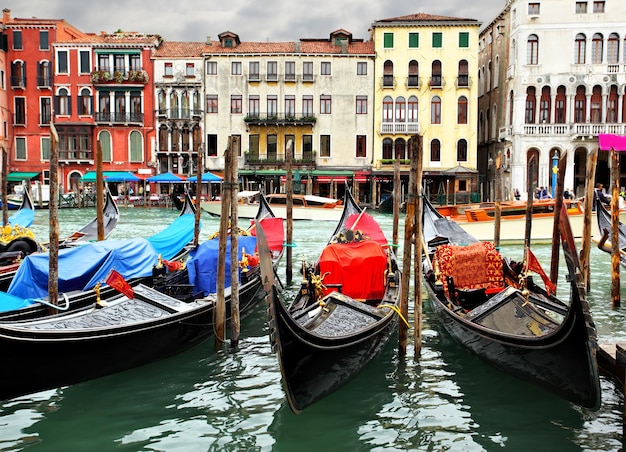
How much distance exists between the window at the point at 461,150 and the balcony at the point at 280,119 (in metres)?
5.66

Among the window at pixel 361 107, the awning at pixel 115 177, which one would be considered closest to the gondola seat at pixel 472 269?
the window at pixel 361 107

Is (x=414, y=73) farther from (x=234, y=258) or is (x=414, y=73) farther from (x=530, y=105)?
(x=234, y=258)

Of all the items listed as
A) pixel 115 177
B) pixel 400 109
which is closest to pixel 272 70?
pixel 400 109

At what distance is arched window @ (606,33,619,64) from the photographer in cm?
2252

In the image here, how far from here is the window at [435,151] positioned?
85.0 feet

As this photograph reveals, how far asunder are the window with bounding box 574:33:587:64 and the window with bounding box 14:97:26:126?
21396 mm

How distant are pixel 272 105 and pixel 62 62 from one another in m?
8.66

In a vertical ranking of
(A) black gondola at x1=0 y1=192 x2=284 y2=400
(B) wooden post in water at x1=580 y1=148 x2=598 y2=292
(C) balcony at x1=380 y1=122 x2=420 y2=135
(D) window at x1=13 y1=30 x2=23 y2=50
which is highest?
(D) window at x1=13 y1=30 x2=23 y2=50

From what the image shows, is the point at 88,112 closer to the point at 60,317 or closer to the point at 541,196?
the point at 541,196

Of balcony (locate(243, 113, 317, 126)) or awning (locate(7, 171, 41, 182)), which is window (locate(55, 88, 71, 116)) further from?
balcony (locate(243, 113, 317, 126))

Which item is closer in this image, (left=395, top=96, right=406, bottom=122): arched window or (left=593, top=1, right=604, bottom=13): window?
(left=593, top=1, right=604, bottom=13): window

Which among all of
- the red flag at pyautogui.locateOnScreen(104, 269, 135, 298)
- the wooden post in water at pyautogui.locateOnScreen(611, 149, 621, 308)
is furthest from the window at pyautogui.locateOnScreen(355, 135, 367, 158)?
the red flag at pyautogui.locateOnScreen(104, 269, 135, 298)

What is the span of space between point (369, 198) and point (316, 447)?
22.7 meters

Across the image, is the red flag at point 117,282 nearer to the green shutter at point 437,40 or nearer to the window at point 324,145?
the window at point 324,145
